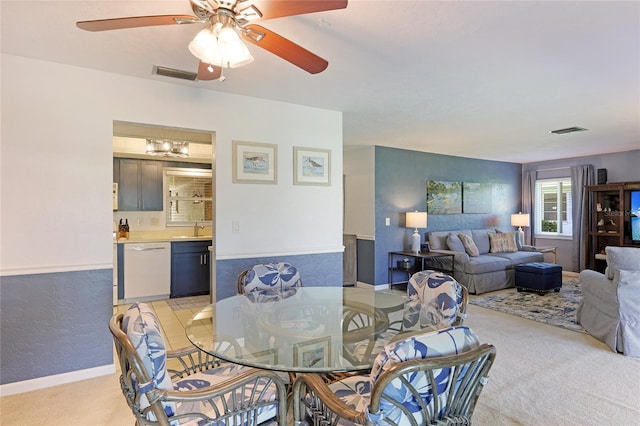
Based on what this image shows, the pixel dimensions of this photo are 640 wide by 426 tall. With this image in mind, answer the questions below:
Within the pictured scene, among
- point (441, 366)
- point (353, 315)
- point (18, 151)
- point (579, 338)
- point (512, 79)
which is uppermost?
point (512, 79)

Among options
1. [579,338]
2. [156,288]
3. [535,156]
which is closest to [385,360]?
[579,338]

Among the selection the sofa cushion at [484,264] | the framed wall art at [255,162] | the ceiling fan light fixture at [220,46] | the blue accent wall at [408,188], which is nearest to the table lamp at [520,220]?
the blue accent wall at [408,188]

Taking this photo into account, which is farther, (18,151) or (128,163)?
(128,163)

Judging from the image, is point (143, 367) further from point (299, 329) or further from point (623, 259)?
point (623, 259)

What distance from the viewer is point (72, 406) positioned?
7.73 feet

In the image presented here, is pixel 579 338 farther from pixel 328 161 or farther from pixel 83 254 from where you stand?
pixel 83 254

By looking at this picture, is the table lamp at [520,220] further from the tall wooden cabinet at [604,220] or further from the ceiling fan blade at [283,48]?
the ceiling fan blade at [283,48]

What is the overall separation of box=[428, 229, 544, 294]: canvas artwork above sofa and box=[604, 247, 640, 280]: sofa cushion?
2106 mm

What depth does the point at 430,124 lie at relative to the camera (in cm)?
441

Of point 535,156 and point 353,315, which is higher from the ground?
point 535,156

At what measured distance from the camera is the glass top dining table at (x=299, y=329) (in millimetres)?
1549

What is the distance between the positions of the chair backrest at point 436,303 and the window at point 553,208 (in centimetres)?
651

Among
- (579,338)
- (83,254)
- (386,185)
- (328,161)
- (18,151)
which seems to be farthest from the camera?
(386,185)

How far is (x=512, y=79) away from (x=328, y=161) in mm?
1827
